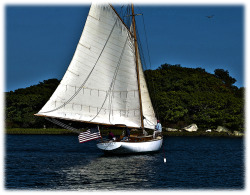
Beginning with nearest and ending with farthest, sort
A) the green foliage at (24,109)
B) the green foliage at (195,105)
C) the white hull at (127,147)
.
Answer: the white hull at (127,147)
the green foliage at (195,105)
the green foliage at (24,109)

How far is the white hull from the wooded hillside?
37.2 meters

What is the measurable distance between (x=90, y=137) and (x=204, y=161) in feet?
39.6

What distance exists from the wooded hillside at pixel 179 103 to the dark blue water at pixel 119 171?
131 ft

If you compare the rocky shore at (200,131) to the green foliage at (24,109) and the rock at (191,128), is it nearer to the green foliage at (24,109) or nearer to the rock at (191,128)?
the rock at (191,128)

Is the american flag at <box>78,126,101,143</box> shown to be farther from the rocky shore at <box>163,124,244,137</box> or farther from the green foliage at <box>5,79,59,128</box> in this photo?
the green foliage at <box>5,79,59,128</box>

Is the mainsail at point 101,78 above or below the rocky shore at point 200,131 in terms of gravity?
above

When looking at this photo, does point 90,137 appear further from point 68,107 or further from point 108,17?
point 108,17

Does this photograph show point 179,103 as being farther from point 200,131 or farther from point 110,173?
point 110,173

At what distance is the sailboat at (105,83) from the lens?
146 ft

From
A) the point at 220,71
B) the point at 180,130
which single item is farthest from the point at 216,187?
the point at 220,71

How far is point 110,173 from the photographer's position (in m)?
34.5

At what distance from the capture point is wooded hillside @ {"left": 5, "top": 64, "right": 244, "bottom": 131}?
3536 inches

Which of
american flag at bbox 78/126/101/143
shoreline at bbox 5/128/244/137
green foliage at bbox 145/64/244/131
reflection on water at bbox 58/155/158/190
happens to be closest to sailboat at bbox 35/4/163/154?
american flag at bbox 78/126/101/143

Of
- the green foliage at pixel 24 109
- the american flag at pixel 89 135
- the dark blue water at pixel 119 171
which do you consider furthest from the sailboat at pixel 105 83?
the green foliage at pixel 24 109
